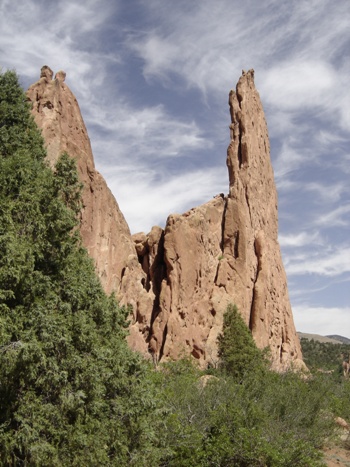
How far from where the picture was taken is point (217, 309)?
3872cm

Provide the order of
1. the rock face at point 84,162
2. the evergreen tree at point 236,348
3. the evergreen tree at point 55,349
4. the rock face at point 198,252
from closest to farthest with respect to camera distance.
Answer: the evergreen tree at point 55,349 → the rock face at point 84,162 → the rock face at point 198,252 → the evergreen tree at point 236,348

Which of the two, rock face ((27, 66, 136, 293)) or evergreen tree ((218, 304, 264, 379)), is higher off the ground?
rock face ((27, 66, 136, 293))

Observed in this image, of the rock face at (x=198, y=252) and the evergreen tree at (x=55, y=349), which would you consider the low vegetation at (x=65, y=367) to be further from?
the rock face at (x=198, y=252)

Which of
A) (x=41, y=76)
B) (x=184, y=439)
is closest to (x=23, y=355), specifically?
(x=184, y=439)

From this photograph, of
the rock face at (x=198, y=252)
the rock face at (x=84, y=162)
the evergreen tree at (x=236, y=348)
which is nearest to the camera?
the rock face at (x=84, y=162)

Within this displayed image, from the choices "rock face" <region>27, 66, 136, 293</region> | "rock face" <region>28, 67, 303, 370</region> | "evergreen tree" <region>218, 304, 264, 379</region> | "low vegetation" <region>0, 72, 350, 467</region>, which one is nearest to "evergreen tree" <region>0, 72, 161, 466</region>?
"low vegetation" <region>0, 72, 350, 467</region>

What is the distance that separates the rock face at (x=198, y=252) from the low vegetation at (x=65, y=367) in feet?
51.0

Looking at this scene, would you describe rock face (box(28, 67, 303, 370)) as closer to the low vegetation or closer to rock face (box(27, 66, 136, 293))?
rock face (box(27, 66, 136, 293))

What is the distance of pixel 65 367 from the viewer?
34.2ft

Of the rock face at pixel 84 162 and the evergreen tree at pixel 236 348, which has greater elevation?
the rock face at pixel 84 162

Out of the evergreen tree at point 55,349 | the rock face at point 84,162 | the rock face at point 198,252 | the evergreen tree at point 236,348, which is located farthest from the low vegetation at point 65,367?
the rock face at point 198,252

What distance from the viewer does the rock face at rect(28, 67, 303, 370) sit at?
3098 cm

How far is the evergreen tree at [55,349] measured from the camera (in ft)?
32.7

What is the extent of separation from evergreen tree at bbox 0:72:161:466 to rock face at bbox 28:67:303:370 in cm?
1576
